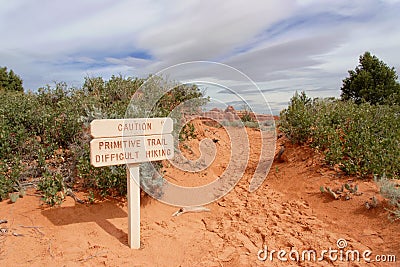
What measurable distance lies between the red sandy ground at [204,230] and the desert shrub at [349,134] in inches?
11.8

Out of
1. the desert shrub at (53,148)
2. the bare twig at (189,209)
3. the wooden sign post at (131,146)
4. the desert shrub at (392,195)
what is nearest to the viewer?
the wooden sign post at (131,146)

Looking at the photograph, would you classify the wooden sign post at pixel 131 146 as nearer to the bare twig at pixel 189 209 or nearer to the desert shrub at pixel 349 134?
the bare twig at pixel 189 209

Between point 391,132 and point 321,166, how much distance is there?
1.39 metres

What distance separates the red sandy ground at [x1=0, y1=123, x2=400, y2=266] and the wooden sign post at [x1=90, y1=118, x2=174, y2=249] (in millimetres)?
408

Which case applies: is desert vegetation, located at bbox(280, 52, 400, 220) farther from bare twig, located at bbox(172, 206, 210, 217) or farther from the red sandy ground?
bare twig, located at bbox(172, 206, 210, 217)

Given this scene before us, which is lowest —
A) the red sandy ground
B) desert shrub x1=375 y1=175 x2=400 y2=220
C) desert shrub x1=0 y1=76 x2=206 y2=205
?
the red sandy ground

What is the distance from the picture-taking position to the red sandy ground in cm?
327

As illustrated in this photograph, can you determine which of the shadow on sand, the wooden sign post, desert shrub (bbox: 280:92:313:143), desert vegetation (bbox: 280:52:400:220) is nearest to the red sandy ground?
the shadow on sand

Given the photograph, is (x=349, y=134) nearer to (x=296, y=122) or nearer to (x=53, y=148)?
(x=296, y=122)

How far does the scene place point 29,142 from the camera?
482cm

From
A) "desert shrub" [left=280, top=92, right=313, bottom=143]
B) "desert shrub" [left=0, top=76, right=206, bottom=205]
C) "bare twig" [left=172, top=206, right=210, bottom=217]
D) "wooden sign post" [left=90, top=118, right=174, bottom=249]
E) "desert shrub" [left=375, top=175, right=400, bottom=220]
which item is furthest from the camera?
"desert shrub" [left=280, top=92, right=313, bottom=143]

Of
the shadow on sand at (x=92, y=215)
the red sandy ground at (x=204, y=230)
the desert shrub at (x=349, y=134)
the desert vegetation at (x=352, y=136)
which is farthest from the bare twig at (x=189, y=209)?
the desert shrub at (x=349, y=134)

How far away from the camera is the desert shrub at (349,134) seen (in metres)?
4.67

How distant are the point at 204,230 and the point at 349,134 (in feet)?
9.89
